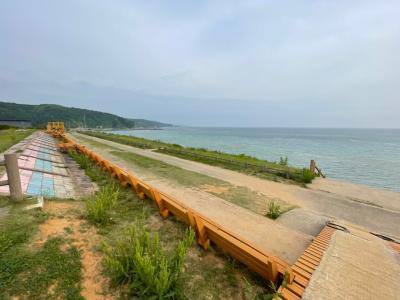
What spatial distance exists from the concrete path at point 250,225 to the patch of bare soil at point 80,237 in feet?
8.39

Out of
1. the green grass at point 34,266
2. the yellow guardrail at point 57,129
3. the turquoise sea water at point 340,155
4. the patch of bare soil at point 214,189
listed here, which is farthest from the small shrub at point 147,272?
the yellow guardrail at point 57,129

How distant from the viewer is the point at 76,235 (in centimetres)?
381

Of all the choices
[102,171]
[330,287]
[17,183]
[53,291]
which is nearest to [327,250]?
[330,287]

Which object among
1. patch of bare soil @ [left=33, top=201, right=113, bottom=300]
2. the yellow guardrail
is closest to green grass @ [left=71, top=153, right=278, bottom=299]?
patch of bare soil @ [left=33, top=201, right=113, bottom=300]

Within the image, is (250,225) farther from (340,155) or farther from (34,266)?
(340,155)

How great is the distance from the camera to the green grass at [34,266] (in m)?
2.58

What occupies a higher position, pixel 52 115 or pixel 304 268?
pixel 52 115

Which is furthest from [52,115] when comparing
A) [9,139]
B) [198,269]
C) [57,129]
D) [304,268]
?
[304,268]

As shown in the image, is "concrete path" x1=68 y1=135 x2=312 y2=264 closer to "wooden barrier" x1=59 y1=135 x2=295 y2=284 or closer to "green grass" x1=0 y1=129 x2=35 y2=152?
"wooden barrier" x1=59 y1=135 x2=295 y2=284

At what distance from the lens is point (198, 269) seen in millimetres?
3275

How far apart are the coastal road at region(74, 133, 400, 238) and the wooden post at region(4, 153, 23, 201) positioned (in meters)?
6.76

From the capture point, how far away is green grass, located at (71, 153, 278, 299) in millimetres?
2838

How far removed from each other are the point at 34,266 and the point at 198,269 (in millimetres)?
2310

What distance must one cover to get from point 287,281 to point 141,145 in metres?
22.5
